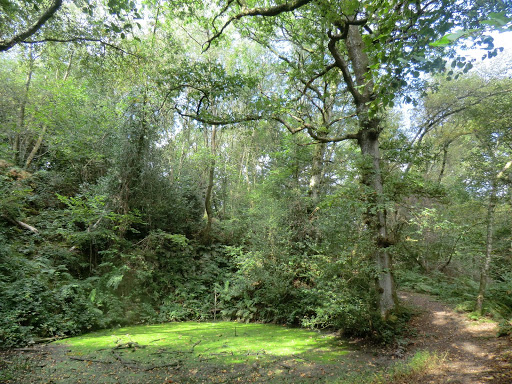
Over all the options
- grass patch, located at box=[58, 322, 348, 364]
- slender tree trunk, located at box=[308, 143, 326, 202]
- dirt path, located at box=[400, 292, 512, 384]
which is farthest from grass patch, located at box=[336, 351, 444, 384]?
slender tree trunk, located at box=[308, 143, 326, 202]

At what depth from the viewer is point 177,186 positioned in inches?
496

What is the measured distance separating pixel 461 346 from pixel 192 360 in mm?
6195

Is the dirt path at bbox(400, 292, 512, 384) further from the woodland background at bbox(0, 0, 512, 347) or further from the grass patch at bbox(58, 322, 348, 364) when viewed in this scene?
the grass patch at bbox(58, 322, 348, 364)

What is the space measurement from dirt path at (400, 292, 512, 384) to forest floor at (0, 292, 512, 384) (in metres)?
0.01

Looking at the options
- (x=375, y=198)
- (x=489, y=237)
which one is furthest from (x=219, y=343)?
(x=489, y=237)

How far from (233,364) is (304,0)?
706 cm

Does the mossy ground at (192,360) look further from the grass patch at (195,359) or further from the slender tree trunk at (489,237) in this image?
the slender tree trunk at (489,237)

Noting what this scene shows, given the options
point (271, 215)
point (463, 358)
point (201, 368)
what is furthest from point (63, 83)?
point (463, 358)

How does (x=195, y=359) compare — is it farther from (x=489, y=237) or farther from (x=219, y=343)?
(x=489, y=237)

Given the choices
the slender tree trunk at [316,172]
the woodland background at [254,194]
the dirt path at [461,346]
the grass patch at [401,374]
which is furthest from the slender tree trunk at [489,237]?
the slender tree trunk at [316,172]

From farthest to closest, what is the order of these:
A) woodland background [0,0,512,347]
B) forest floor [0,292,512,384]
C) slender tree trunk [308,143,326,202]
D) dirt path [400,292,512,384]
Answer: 1. slender tree trunk [308,143,326,202]
2. woodland background [0,0,512,347]
3. forest floor [0,292,512,384]
4. dirt path [400,292,512,384]

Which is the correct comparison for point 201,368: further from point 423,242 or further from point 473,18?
point 423,242

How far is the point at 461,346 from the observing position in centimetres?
580

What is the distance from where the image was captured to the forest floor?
4.26 meters
